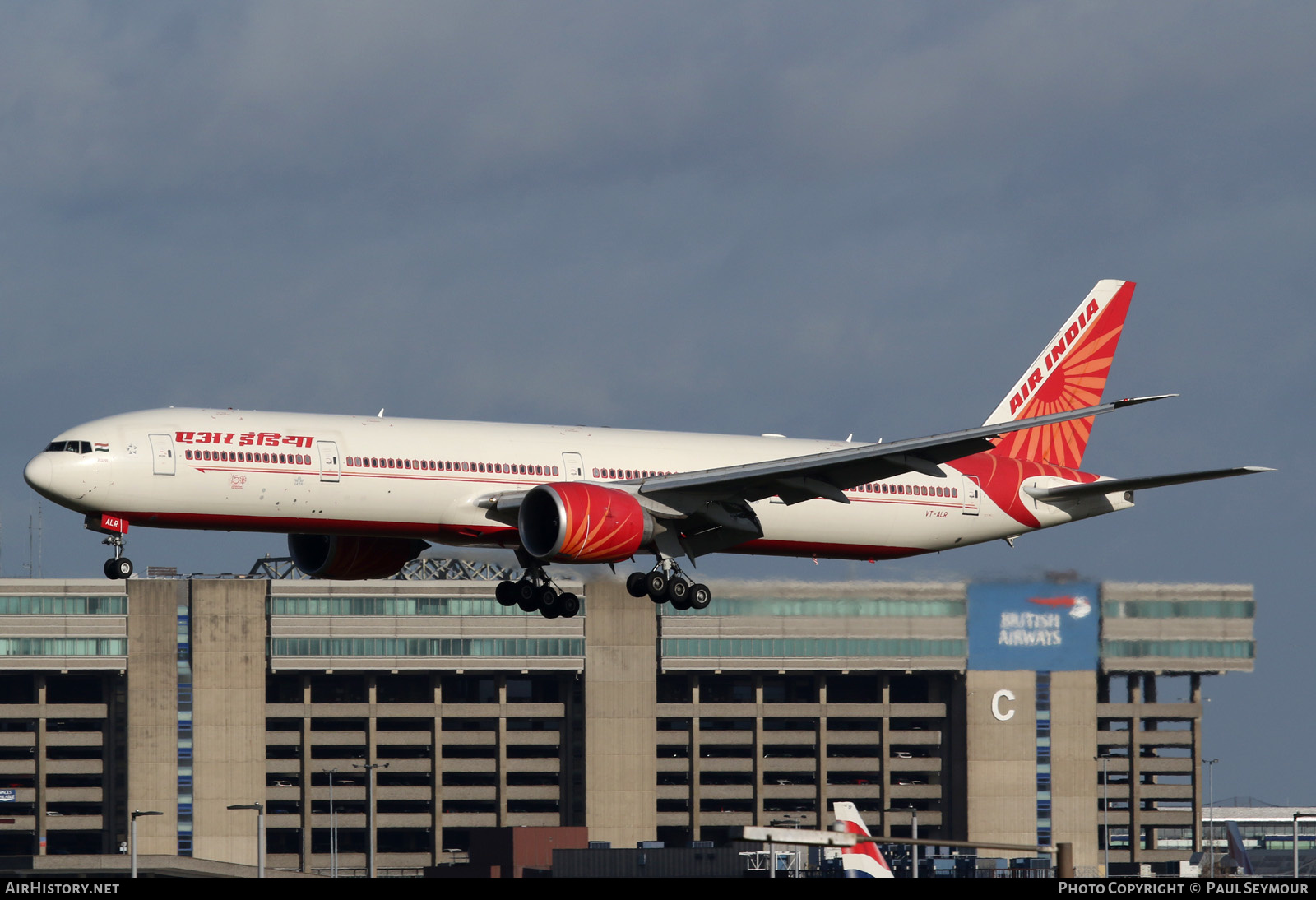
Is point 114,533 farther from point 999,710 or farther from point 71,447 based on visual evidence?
point 999,710

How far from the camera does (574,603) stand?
59.9 m

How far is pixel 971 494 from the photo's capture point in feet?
211

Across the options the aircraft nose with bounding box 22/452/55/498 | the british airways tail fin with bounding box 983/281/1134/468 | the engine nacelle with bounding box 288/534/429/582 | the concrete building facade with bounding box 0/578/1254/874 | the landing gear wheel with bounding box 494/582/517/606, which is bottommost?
the concrete building facade with bounding box 0/578/1254/874

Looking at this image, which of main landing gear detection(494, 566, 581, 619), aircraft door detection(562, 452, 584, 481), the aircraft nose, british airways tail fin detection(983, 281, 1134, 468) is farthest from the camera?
british airways tail fin detection(983, 281, 1134, 468)

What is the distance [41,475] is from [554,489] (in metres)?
13.4

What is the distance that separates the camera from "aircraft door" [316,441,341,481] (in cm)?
5300

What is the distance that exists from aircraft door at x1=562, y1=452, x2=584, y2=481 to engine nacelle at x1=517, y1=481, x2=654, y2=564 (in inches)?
99.1

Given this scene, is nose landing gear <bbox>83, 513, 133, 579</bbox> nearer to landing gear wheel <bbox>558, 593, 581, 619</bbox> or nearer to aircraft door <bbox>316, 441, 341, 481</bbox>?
aircraft door <bbox>316, 441, 341, 481</bbox>

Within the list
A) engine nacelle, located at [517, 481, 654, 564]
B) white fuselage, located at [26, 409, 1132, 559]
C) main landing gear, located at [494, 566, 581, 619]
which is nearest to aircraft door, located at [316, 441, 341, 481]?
white fuselage, located at [26, 409, 1132, 559]

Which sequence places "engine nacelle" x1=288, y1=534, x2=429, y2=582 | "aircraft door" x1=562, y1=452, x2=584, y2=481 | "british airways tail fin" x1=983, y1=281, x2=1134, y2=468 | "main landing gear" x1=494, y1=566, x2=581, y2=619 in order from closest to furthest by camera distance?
"aircraft door" x1=562, y1=452, x2=584, y2=481
"main landing gear" x1=494, y1=566, x2=581, y2=619
"engine nacelle" x1=288, y1=534, x2=429, y2=582
"british airways tail fin" x1=983, y1=281, x2=1134, y2=468
